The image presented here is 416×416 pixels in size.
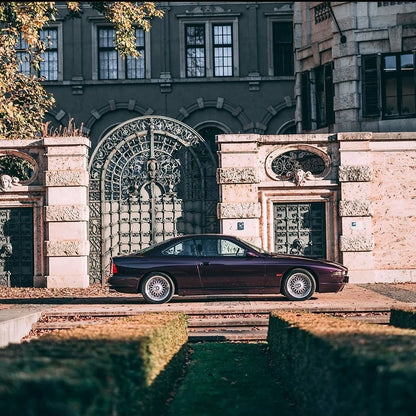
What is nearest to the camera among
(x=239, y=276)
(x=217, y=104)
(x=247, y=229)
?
(x=239, y=276)

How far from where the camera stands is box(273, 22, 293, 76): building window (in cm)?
3634

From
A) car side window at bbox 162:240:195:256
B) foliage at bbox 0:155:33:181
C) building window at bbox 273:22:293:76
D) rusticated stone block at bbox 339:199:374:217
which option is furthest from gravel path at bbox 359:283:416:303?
building window at bbox 273:22:293:76

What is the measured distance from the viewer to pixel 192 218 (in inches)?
893

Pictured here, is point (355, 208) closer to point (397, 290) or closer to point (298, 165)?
point (298, 165)

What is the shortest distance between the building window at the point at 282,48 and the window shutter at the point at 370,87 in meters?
10.9

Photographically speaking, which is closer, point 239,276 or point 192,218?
point 239,276

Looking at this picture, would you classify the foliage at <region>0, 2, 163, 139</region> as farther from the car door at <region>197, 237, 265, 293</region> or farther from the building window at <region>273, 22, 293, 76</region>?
the building window at <region>273, 22, 293, 76</region>

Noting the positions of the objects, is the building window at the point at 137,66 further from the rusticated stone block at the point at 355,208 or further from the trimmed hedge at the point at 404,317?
the trimmed hedge at the point at 404,317

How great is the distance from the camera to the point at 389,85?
2536cm

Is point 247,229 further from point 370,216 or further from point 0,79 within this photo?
point 0,79

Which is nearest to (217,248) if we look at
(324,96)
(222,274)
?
(222,274)

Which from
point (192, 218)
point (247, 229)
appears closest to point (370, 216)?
point (247, 229)

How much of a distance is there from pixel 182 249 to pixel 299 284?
2614 mm

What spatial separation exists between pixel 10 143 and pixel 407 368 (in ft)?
59.6
